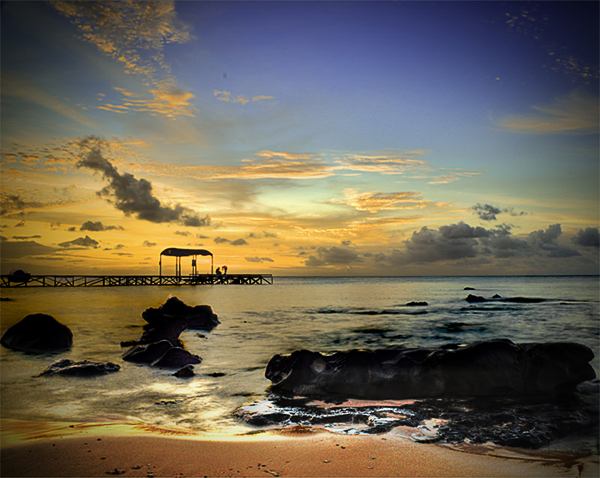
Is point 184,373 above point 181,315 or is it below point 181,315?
below

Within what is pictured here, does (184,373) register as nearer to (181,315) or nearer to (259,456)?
(259,456)

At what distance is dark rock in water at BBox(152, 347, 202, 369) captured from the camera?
10.0 metres

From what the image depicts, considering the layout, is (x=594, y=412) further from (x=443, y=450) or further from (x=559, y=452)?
(x=443, y=450)

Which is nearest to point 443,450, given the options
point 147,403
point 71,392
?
point 147,403

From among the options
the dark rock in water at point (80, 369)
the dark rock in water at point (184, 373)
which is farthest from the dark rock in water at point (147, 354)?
the dark rock in water at point (184, 373)

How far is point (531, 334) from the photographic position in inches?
687

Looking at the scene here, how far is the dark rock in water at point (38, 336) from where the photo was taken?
39.5 feet

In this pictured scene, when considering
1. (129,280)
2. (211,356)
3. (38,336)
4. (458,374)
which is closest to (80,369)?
(211,356)

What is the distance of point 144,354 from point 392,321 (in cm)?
1557

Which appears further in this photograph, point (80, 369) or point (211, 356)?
point (211, 356)

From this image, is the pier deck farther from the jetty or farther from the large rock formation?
the large rock formation

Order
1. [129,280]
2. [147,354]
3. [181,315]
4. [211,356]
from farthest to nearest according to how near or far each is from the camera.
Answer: [129,280] → [181,315] → [211,356] → [147,354]

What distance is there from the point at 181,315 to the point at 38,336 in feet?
18.9

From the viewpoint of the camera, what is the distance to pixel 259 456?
4637mm
